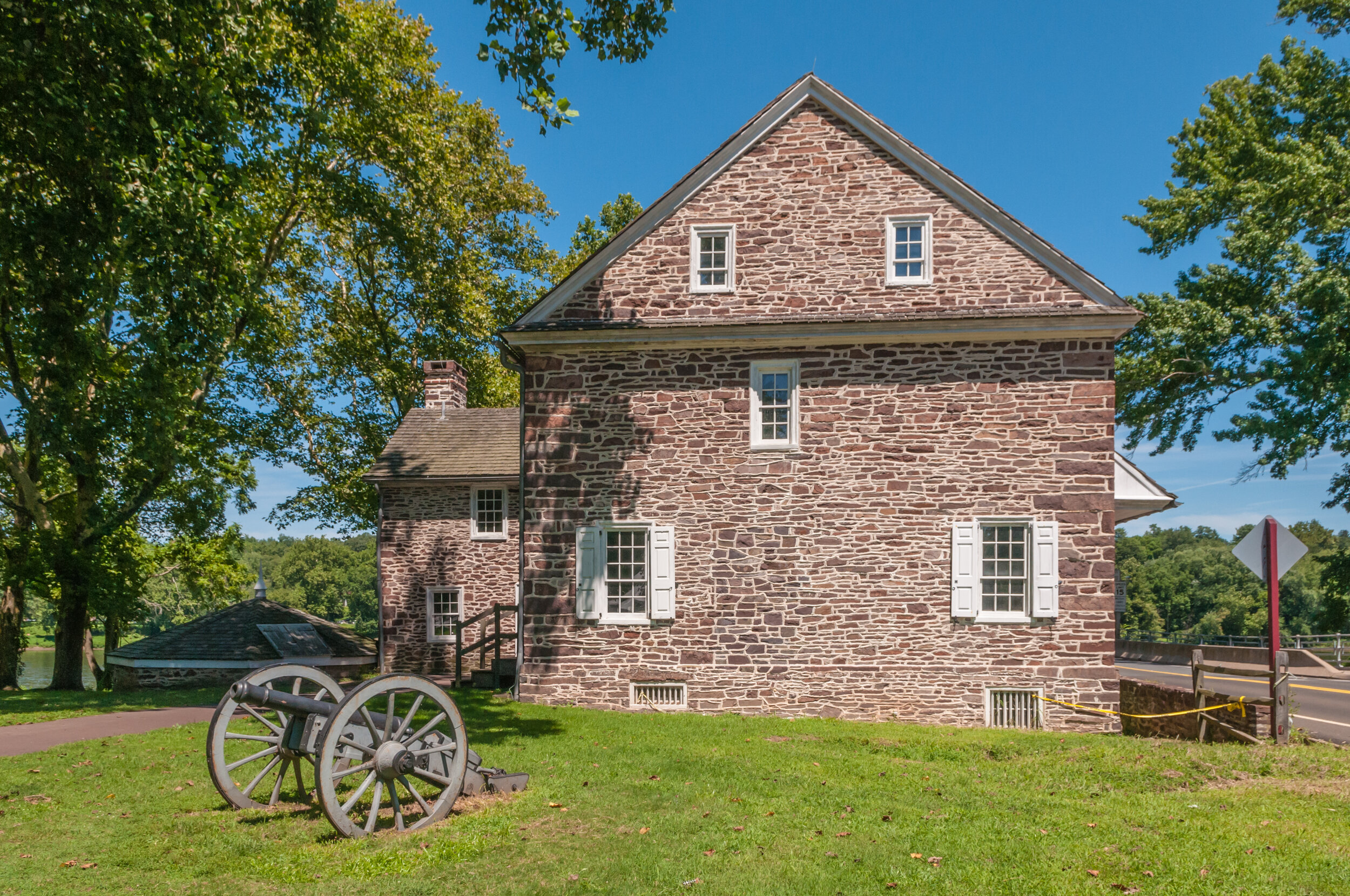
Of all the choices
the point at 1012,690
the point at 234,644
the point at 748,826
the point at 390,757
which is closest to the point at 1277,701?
the point at 1012,690

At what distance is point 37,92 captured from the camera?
11.1 meters

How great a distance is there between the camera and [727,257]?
14.0 m

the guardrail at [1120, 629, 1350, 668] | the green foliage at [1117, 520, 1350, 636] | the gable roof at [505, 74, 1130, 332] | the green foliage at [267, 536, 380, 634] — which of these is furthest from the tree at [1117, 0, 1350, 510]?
the green foliage at [267, 536, 380, 634]

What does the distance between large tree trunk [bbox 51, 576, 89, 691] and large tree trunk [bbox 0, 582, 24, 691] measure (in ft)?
3.07

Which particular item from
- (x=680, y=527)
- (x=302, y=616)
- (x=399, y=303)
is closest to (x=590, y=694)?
(x=680, y=527)

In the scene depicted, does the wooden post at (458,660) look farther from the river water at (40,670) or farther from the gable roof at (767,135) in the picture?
the river water at (40,670)

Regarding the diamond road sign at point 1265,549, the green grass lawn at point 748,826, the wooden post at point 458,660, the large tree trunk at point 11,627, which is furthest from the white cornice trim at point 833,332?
the large tree trunk at point 11,627

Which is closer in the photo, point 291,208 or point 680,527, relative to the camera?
point 680,527

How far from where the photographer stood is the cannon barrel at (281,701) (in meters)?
6.56

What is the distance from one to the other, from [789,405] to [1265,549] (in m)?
6.91

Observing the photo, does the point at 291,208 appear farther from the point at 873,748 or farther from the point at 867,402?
the point at 873,748

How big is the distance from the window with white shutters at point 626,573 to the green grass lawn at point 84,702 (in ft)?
25.7

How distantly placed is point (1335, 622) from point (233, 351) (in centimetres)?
3423

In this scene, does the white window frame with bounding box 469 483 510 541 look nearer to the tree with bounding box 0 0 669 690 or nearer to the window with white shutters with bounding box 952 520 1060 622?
the tree with bounding box 0 0 669 690
